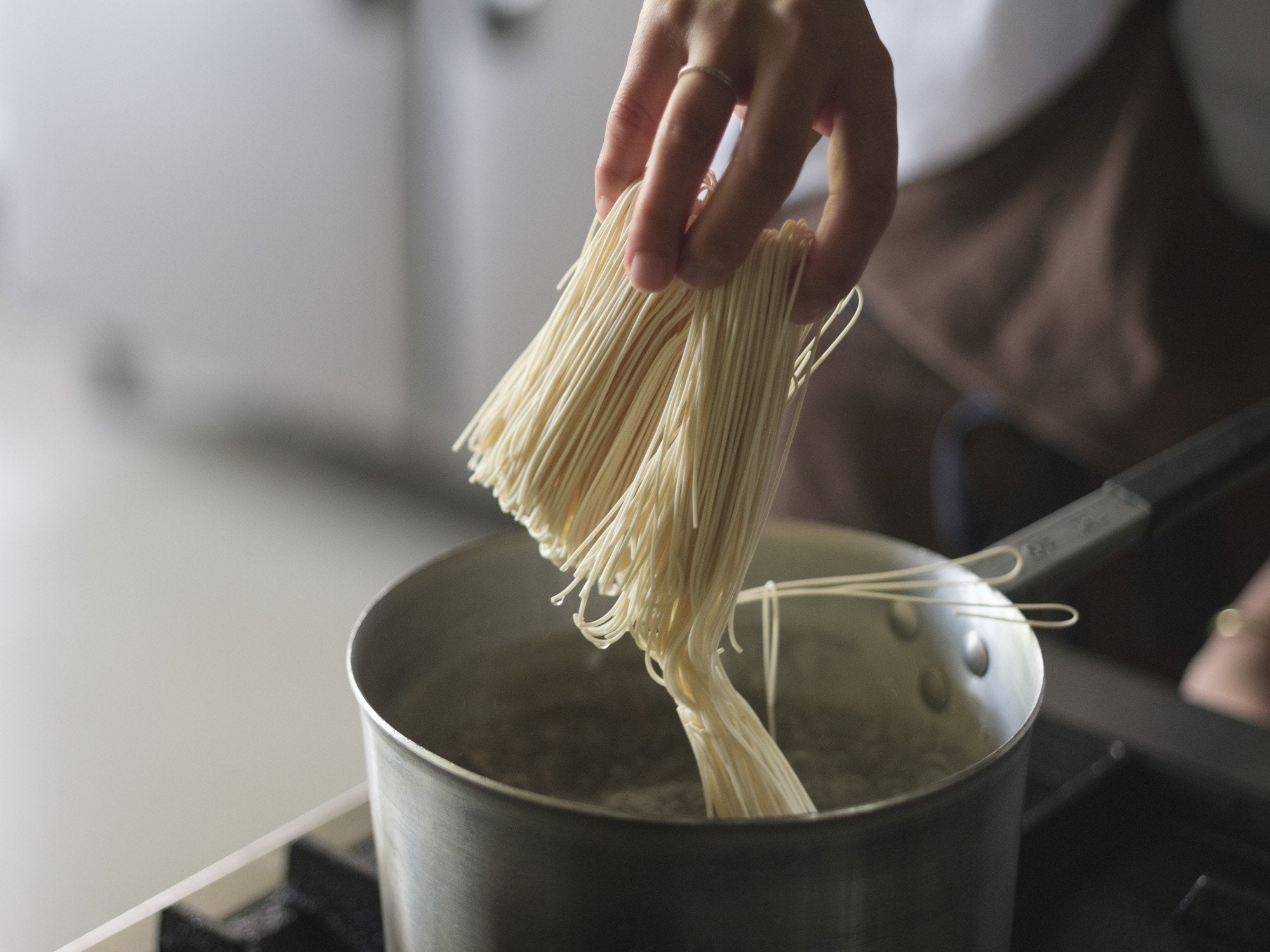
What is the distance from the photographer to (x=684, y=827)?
326 millimetres

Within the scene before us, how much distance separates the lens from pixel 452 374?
6.82 ft

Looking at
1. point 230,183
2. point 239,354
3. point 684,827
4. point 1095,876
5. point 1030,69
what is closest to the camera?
point 684,827

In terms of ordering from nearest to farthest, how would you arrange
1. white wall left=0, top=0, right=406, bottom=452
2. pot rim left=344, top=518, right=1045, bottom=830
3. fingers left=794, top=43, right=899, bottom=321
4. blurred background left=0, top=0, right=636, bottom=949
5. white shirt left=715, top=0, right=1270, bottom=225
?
pot rim left=344, top=518, right=1045, bottom=830 < fingers left=794, top=43, right=899, bottom=321 < white shirt left=715, top=0, right=1270, bottom=225 < blurred background left=0, top=0, right=636, bottom=949 < white wall left=0, top=0, right=406, bottom=452

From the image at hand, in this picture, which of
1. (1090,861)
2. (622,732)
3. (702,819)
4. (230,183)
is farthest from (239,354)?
(702,819)

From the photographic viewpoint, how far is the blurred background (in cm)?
155

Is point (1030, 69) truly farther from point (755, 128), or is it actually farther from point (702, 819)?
point (702, 819)

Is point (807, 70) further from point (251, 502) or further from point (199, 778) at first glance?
point (251, 502)

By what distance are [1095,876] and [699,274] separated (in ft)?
1.10

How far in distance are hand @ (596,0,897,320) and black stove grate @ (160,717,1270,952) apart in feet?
0.89

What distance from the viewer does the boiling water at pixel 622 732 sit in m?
0.52

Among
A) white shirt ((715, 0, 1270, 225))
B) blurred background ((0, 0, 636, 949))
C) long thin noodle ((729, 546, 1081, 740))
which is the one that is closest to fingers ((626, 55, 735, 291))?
long thin noodle ((729, 546, 1081, 740))

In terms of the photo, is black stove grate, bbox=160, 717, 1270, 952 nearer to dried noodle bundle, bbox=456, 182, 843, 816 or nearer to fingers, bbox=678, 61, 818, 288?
dried noodle bundle, bbox=456, 182, 843, 816

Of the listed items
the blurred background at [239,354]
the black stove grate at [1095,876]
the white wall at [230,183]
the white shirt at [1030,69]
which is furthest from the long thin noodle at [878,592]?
the white wall at [230,183]

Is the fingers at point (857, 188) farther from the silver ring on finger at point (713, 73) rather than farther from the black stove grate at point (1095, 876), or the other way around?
the black stove grate at point (1095, 876)
